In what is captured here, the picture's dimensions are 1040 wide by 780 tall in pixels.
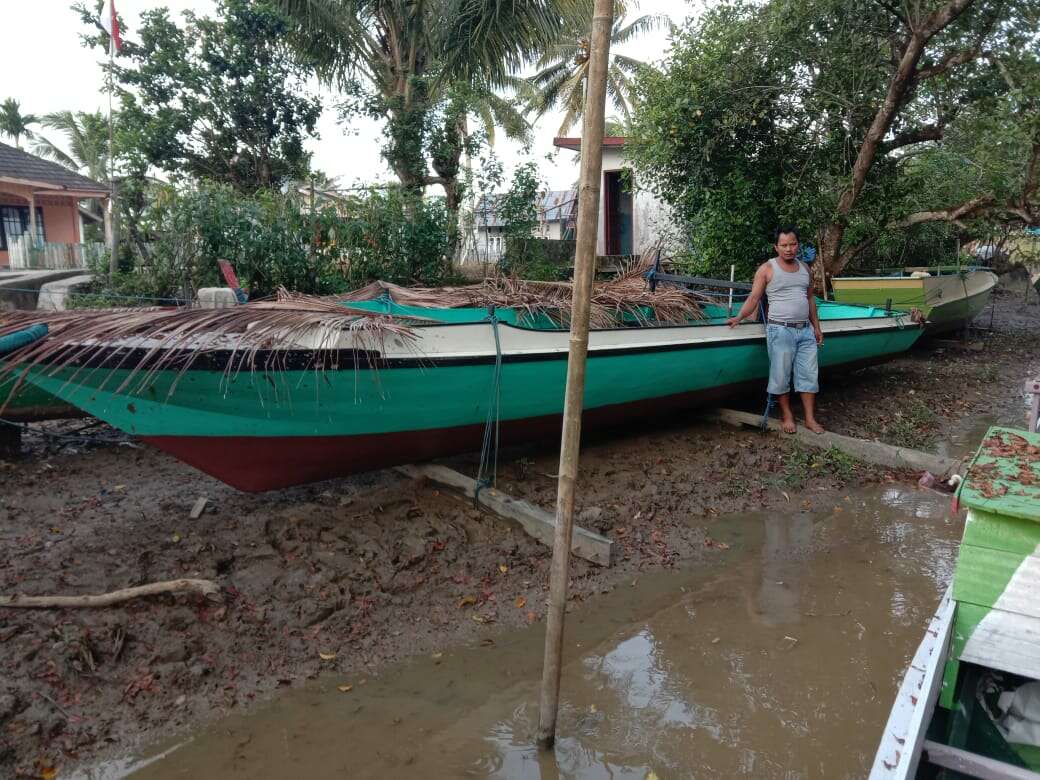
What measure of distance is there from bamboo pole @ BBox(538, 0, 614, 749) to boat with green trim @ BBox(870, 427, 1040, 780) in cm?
109

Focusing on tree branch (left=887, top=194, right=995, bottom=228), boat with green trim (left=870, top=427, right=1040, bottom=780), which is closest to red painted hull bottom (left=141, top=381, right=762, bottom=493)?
boat with green trim (left=870, top=427, right=1040, bottom=780)

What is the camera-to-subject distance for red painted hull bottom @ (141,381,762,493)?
394 centimetres

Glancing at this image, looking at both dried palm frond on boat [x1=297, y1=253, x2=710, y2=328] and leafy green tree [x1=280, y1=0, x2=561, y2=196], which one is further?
leafy green tree [x1=280, y1=0, x2=561, y2=196]

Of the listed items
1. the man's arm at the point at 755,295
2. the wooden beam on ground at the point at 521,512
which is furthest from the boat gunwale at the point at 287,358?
the man's arm at the point at 755,295

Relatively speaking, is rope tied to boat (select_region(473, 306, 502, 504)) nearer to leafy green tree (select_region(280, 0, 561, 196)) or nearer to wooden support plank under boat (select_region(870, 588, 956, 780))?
wooden support plank under boat (select_region(870, 588, 956, 780))

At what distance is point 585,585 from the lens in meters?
3.85

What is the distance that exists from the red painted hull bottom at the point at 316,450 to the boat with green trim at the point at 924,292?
7.13 metres

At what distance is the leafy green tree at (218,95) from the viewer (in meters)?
10.4

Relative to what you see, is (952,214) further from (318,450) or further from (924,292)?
(318,450)

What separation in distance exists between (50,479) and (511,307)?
137 inches

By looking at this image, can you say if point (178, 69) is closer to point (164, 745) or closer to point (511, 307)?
point (511, 307)

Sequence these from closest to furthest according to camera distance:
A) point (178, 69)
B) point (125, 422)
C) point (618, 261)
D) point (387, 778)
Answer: point (387, 778) → point (125, 422) → point (178, 69) → point (618, 261)

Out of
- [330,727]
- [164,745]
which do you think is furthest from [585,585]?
[164,745]

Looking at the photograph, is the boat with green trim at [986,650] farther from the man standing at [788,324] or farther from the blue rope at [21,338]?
the blue rope at [21,338]
